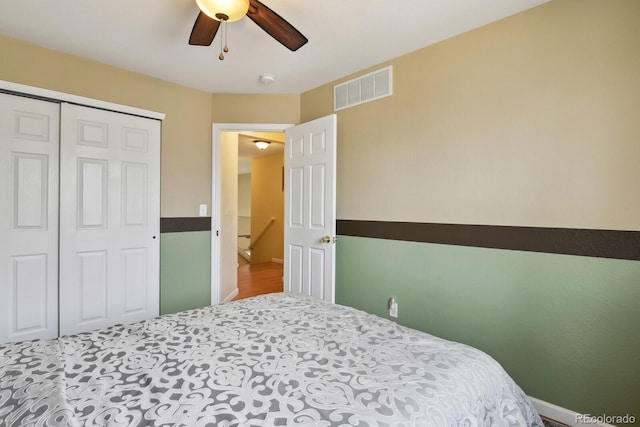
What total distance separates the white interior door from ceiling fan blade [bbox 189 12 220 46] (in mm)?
1163

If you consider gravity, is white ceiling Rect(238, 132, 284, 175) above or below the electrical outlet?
above

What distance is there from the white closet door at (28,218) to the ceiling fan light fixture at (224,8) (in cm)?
173

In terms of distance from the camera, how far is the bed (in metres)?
0.79

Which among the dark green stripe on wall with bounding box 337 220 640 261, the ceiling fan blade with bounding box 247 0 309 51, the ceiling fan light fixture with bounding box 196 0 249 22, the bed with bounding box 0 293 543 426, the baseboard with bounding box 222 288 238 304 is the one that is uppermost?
the ceiling fan blade with bounding box 247 0 309 51

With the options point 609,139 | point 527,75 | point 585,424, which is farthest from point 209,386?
point 527,75

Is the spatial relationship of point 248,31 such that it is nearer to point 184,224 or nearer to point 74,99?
point 74,99

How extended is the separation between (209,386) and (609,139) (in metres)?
2.11

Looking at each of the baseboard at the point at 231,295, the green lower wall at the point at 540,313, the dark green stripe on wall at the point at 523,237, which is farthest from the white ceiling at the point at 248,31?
the baseboard at the point at 231,295

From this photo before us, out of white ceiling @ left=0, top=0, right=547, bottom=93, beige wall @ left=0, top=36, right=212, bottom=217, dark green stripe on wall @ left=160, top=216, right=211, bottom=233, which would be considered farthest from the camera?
dark green stripe on wall @ left=160, top=216, right=211, bottom=233

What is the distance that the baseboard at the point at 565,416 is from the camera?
A: 1671 mm

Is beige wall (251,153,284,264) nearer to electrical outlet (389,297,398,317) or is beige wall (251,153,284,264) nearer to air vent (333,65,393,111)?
air vent (333,65,393,111)

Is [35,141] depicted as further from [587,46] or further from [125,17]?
[587,46]

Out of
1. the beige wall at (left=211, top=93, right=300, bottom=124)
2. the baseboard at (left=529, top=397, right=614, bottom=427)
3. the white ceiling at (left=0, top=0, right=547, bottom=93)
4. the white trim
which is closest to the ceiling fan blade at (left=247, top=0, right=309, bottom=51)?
the white ceiling at (left=0, top=0, right=547, bottom=93)

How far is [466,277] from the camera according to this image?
2.12 meters
